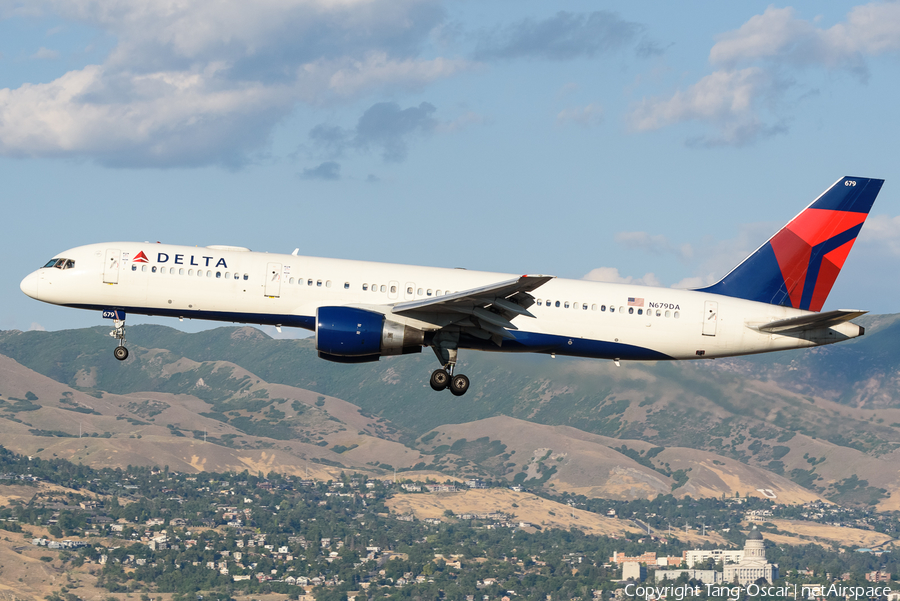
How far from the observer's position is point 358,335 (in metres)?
44.2

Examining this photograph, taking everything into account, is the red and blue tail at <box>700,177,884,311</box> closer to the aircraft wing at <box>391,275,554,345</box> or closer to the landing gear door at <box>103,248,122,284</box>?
the aircraft wing at <box>391,275,554,345</box>

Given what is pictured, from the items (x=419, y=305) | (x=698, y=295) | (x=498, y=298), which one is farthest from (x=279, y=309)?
(x=698, y=295)

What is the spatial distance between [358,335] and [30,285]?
50.7 ft

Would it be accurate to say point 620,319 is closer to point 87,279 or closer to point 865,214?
point 865,214

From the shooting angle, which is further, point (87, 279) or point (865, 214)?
point (865, 214)

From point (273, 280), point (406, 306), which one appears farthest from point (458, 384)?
point (273, 280)

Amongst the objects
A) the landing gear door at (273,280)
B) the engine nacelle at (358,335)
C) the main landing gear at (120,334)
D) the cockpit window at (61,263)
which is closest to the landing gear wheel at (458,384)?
the engine nacelle at (358,335)

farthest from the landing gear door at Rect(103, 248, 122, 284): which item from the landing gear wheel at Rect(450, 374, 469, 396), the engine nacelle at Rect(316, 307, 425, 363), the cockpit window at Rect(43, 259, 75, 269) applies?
the landing gear wheel at Rect(450, 374, 469, 396)

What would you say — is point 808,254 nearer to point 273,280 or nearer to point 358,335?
point 358,335

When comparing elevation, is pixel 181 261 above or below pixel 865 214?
below

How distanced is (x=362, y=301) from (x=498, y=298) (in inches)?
248

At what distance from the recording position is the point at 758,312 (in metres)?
49.3

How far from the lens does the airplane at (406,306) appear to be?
4512 cm

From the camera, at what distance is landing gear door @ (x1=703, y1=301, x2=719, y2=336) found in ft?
160
